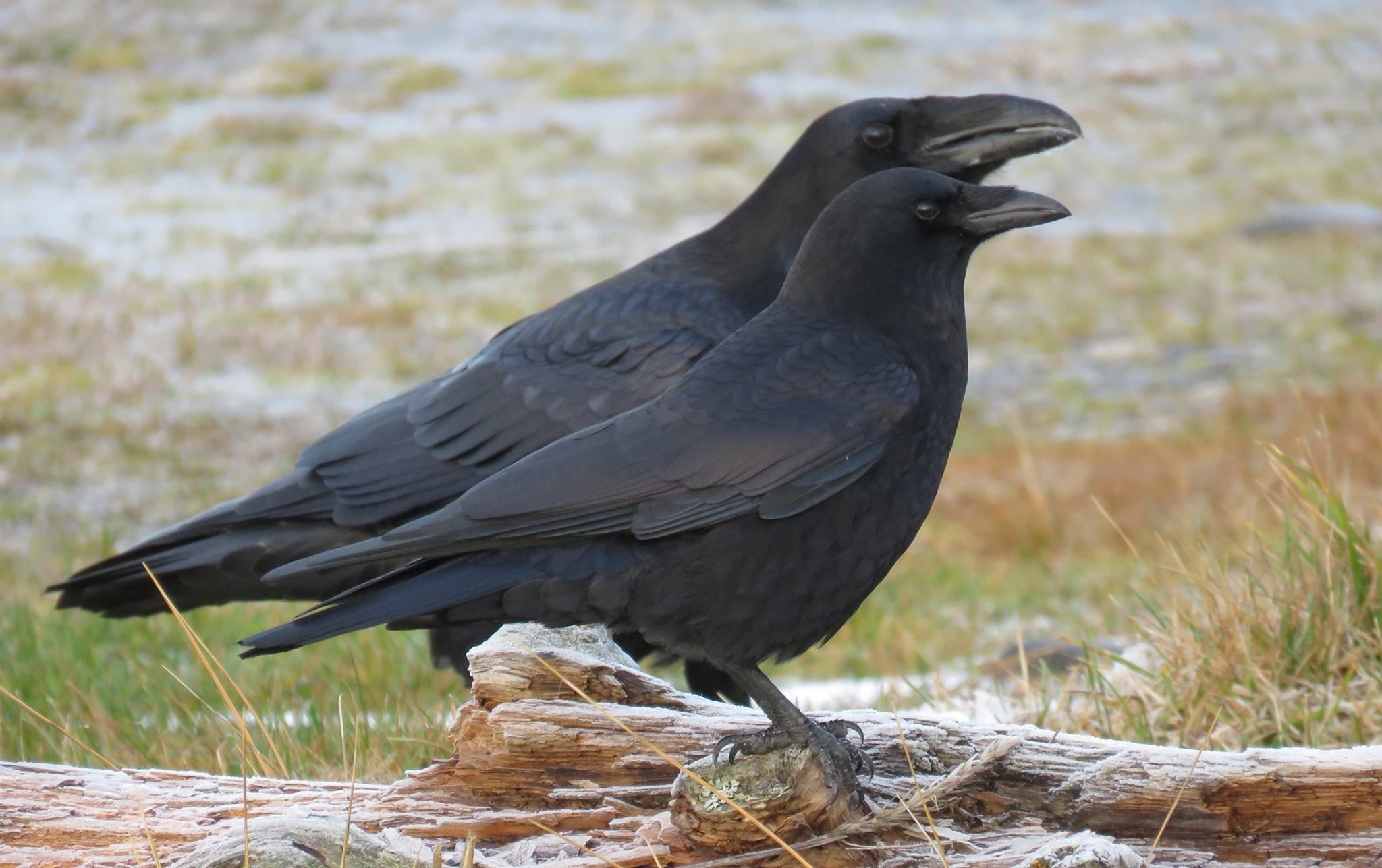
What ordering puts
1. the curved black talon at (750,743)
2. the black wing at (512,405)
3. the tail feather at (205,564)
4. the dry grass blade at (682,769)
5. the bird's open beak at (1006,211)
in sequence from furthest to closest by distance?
the tail feather at (205,564) → the black wing at (512,405) → the bird's open beak at (1006,211) → the curved black talon at (750,743) → the dry grass blade at (682,769)

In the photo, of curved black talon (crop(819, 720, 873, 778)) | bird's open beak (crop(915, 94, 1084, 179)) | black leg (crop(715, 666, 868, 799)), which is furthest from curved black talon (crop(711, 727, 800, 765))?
bird's open beak (crop(915, 94, 1084, 179))

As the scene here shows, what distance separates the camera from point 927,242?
3287 mm

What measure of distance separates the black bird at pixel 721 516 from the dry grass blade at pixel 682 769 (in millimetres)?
335

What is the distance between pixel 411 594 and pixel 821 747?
37.3 inches

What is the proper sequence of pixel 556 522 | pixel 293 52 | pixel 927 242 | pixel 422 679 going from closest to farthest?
pixel 556 522, pixel 927 242, pixel 422 679, pixel 293 52

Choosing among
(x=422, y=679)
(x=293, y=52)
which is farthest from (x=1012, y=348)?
(x=293, y=52)

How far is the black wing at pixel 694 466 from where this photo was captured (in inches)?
117

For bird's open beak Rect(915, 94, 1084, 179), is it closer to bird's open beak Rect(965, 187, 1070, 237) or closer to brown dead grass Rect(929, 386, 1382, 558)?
bird's open beak Rect(965, 187, 1070, 237)

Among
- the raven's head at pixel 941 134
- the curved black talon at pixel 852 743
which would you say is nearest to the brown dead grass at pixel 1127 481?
the raven's head at pixel 941 134

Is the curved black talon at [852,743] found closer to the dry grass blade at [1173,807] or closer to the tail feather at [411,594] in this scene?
the dry grass blade at [1173,807]

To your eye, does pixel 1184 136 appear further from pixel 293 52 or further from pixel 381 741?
pixel 381 741

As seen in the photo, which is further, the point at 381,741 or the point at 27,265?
the point at 27,265

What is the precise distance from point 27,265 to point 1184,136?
18660 mm

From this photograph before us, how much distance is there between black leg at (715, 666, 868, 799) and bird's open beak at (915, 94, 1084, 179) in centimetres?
200
